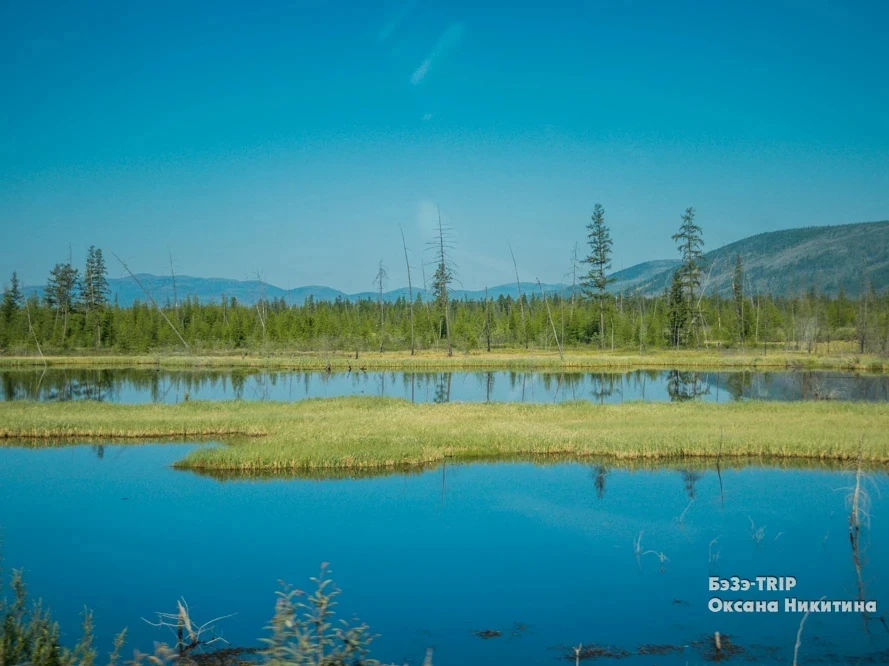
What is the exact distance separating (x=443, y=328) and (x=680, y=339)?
3225 centimetres

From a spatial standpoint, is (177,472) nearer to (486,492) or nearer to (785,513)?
(486,492)

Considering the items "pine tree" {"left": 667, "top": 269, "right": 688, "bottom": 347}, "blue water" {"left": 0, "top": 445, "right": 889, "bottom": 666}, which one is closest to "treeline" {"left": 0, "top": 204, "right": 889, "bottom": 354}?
"pine tree" {"left": 667, "top": 269, "right": 688, "bottom": 347}

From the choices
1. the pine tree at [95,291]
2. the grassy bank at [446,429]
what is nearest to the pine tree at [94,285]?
the pine tree at [95,291]

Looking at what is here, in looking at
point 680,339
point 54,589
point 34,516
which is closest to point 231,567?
point 54,589

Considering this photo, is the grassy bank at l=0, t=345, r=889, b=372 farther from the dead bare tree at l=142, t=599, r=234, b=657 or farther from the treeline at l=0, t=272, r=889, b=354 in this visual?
the dead bare tree at l=142, t=599, r=234, b=657

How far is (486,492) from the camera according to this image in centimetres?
2050

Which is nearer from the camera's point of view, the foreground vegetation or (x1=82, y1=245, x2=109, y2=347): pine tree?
the foreground vegetation

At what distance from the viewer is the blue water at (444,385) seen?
140ft

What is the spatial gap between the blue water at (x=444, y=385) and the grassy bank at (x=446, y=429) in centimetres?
714

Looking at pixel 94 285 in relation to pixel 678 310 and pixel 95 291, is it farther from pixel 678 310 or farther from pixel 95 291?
pixel 678 310

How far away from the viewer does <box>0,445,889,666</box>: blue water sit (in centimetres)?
1161

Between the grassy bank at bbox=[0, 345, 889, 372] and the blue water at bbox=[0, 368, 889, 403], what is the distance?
11.6 ft

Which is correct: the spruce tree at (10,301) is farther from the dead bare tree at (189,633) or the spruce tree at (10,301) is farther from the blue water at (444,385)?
the dead bare tree at (189,633)

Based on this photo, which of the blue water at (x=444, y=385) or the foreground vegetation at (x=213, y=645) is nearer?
the foreground vegetation at (x=213, y=645)
